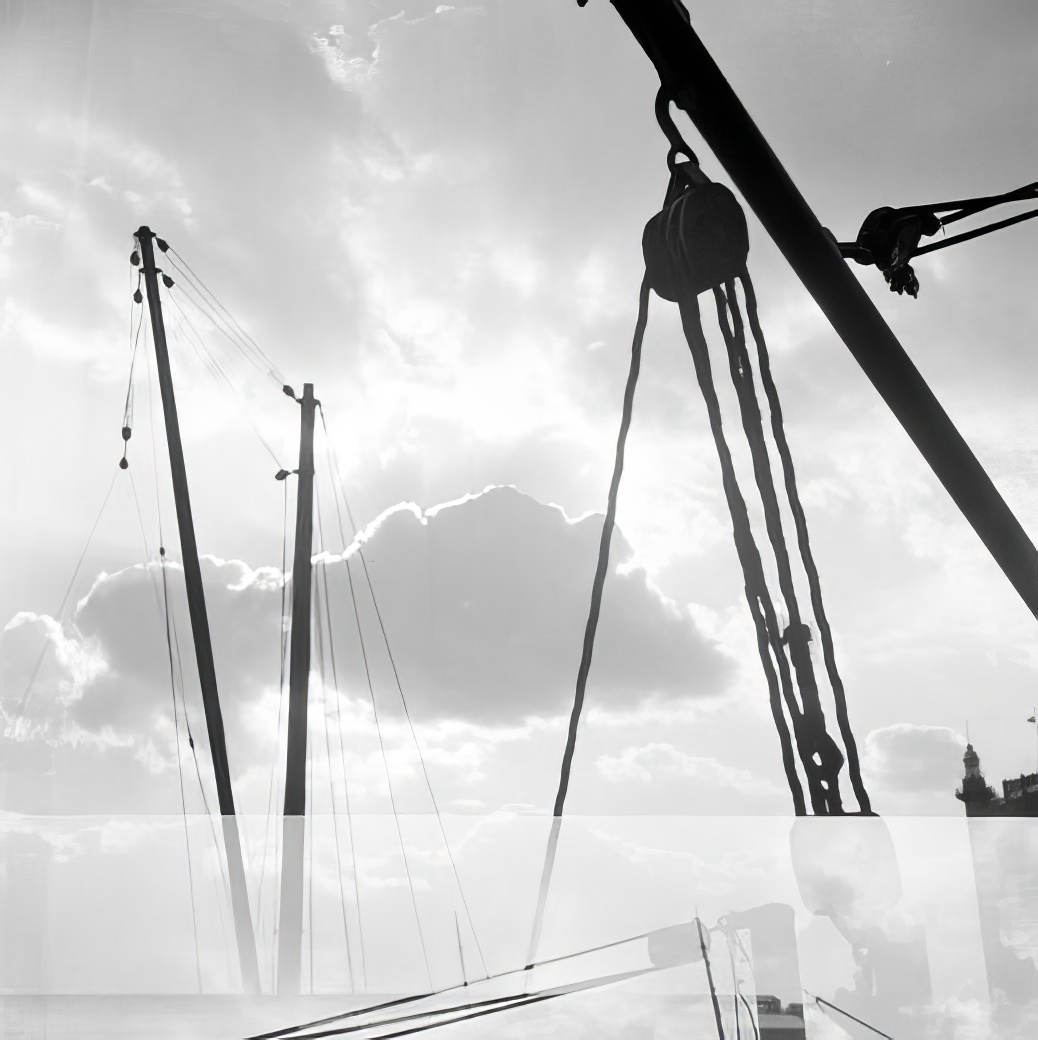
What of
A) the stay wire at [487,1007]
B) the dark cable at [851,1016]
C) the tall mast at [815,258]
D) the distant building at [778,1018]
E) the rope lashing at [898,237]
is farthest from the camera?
the stay wire at [487,1007]

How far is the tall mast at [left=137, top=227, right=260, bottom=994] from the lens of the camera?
9.54 feet

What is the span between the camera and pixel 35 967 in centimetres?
248

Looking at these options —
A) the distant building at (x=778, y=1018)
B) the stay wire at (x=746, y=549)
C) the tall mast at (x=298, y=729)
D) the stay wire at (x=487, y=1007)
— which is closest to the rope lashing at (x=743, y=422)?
the stay wire at (x=746, y=549)

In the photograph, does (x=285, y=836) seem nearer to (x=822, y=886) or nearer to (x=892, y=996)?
(x=892, y=996)

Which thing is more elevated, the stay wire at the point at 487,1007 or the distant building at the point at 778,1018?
the distant building at the point at 778,1018

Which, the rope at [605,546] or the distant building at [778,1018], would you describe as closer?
the rope at [605,546]

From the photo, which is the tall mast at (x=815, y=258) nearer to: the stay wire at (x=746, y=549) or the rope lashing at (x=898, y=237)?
the stay wire at (x=746, y=549)

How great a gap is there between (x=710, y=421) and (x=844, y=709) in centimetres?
53

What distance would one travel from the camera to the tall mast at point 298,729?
290 cm

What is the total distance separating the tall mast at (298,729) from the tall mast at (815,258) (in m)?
2.71

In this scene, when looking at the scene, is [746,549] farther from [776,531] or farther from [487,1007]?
[487,1007]

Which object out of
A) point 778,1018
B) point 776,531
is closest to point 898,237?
point 776,531

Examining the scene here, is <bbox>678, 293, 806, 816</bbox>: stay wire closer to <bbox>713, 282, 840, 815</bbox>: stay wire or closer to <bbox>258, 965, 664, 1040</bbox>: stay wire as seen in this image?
<bbox>713, 282, 840, 815</bbox>: stay wire

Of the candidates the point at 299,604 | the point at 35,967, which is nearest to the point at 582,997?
the point at 35,967
